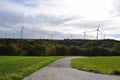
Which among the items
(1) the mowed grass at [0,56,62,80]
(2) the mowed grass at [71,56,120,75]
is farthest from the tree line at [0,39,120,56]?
(1) the mowed grass at [0,56,62,80]

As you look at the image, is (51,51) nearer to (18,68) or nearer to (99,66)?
(99,66)

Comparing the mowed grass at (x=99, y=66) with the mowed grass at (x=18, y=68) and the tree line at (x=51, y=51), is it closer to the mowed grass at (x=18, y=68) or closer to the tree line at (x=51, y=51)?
the mowed grass at (x=18, y=68)

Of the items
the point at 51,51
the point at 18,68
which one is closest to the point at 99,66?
the point at 18,68

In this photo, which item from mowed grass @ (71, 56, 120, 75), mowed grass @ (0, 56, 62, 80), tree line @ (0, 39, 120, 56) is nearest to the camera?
mowed grass @ (0, 56, 62, 80)

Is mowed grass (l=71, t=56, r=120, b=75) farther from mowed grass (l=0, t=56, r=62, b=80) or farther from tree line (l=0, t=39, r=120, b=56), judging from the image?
tree line (l=0, t=39, r=120, b=56)

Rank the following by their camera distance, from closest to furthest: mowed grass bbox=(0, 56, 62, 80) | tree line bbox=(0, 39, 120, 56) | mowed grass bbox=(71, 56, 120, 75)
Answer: mowed grass bbox=(0, 56, 62, 80), mowed grass bbox=(71, 56, 120, 75), tree line bbox=(0, 39, 120, 56)

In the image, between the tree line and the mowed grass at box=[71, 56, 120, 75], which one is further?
the tree line

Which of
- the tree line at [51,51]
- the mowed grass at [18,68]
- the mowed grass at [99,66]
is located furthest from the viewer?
Result: the tree line at [51,51]

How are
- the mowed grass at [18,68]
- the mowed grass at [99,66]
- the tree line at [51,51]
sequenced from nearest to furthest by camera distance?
the mowed grass at [18,68]
the mowed grass at [99,66]
the tree line at [51,51]

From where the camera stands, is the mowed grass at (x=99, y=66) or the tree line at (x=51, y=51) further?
the tree line at (x=51, y=51)

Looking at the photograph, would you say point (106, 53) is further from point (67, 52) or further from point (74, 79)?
point (74, 79)

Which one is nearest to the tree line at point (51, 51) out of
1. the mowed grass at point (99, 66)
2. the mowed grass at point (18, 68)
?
the mowed grass at point (99, 66)

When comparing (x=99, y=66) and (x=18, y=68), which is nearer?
(x=18, y=68)

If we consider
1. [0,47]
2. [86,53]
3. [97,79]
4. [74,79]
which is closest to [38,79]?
[74,79]
